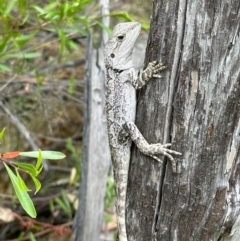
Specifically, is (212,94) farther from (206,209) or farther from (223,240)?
(223,240)

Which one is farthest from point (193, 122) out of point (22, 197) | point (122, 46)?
point (122, 46)

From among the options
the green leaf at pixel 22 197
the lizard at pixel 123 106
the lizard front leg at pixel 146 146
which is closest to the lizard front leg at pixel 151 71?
the lizard at pixel 123 106

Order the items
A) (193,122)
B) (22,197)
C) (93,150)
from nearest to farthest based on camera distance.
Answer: (22,197) → (193,122) → (93,150)

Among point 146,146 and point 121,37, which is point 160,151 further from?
point 121,37

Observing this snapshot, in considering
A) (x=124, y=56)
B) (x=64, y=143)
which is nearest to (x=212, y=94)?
(x=124, y=56)

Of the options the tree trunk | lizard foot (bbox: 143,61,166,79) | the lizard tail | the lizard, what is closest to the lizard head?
the lizard

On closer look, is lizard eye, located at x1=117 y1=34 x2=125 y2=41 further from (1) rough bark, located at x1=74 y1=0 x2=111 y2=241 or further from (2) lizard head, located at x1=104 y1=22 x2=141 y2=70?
(1) rough bark, located at x1=74 y1=0 x2=111 y2=241
